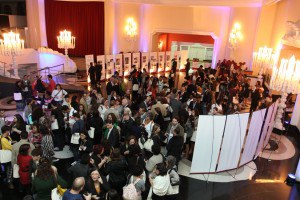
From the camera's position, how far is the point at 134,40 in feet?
57.8

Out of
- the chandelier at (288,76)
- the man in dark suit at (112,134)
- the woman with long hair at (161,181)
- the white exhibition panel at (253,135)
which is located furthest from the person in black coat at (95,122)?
the chandelier at (288,76)

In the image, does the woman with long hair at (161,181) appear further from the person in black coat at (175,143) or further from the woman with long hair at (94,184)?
the person in black coat at (175,143)

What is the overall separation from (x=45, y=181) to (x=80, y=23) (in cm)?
1666

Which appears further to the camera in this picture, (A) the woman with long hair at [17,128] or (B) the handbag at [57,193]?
(A) the woman with long hair at [17,128]

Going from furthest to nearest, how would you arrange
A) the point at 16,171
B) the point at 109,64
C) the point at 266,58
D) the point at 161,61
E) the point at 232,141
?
the point at 161,61 → the point at 109,64 → the point at 266,58 → the point at 232,141 → the point at 16,171

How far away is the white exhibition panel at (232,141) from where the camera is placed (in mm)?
6133

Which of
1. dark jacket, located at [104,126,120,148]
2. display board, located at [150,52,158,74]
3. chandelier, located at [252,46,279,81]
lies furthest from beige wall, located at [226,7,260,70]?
dark jacket, located at [104,126,120,148]

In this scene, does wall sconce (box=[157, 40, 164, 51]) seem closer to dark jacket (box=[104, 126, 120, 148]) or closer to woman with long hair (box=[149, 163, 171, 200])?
dark jacket (box=[104, 126, 120, 148])

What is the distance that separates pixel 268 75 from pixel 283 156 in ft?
24.2

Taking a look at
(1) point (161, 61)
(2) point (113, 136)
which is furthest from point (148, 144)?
(1) point (161, 61)

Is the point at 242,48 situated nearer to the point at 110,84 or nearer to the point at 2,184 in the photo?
the point at 110,84

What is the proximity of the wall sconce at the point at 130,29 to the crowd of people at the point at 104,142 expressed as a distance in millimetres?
8079

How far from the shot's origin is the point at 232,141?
6.36 metres

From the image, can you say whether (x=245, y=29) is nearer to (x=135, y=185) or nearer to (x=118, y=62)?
(x=118, y=62)
